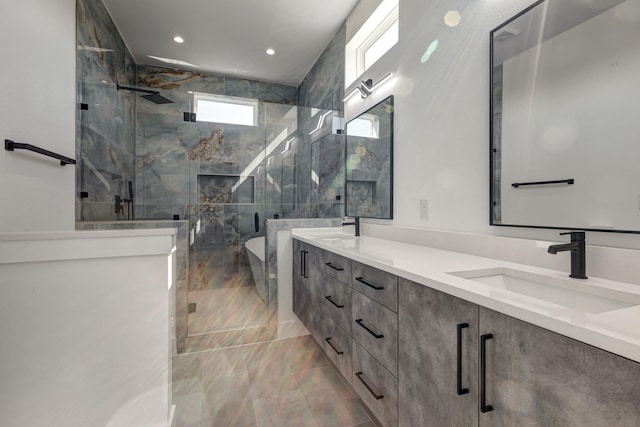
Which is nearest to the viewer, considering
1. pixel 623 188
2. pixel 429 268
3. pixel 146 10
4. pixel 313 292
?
pixel 623 188

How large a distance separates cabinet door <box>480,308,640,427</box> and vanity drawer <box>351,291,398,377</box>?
0.39 m

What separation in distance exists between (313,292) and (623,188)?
1.61 meters

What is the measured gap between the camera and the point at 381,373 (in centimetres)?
118

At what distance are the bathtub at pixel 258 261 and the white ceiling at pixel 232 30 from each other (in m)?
2.06

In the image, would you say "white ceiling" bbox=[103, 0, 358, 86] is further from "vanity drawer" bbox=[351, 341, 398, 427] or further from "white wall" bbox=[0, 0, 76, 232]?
"vanity drawer" bbox=[351, 341, 398, 427]

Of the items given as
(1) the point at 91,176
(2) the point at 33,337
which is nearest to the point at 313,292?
(2) the point at 33,337

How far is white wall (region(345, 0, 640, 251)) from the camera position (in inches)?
53.7

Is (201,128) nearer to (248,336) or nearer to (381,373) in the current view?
(248,336)

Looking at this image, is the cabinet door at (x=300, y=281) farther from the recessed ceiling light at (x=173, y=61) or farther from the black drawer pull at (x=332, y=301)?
the recessed ceiling light at (x=173, y=61)

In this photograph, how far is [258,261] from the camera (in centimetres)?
263

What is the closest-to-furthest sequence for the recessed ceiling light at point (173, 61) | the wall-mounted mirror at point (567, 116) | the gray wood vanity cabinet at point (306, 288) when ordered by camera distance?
the wall-mounted mirror at point (567, 116), the gray wood vanity cabinet at point (306, 288), the recessed ceiling light at point (173, 61)

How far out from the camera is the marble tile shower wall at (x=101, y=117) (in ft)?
7.05

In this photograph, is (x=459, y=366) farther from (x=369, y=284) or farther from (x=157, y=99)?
(x=157, y=99)

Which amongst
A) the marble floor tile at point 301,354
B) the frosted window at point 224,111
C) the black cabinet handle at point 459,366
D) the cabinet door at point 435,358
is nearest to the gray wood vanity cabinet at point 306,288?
the marble floor tile at point 301,354
